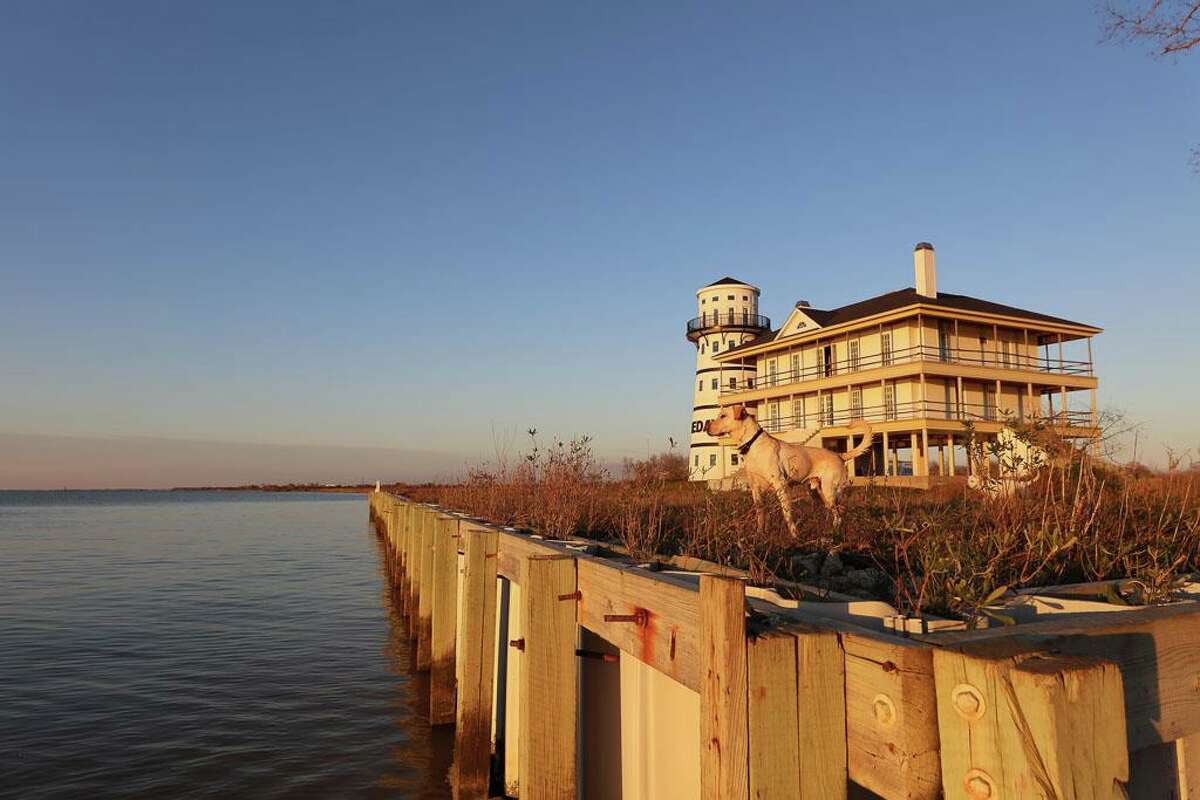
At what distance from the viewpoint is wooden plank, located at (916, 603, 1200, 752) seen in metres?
1.83

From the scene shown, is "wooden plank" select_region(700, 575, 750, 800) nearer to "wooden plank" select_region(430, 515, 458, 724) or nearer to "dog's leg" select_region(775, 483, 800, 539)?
"dog's leg" select_region(775, 483, 800, 539)

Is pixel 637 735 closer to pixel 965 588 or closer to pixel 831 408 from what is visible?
pixel 965 588

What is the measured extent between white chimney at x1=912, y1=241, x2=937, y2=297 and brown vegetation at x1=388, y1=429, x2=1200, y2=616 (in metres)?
25.6

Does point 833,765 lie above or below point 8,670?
above

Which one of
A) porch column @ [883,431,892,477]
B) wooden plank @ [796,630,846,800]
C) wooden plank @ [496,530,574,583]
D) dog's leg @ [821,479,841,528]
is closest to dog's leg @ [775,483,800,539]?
dog's leg @ [821,479,841,528]

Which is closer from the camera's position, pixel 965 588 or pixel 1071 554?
pixel 965 588

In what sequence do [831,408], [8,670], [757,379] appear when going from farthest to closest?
1. [757,379]
2. [831,408]
3. [8,670]

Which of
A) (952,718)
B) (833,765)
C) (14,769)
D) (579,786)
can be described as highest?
(952,718)

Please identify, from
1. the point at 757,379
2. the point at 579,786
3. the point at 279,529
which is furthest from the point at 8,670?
the point at 757,379

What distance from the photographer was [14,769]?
676 centimetres

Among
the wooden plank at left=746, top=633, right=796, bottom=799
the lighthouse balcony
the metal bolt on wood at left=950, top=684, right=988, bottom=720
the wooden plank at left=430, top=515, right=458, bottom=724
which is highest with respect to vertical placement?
the lighthouse balcony

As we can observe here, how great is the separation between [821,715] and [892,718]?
0.73 feet

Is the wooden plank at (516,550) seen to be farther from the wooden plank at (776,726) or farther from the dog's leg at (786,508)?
the wooden plank at (776,726)

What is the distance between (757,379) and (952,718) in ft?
131
